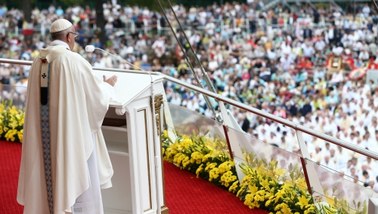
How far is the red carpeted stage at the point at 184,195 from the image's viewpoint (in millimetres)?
4875

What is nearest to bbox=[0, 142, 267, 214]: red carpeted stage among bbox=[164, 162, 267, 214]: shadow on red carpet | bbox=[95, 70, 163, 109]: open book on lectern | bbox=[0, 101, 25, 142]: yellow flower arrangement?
bbox=[164, 162, 267, 214]: shadow on red carpet

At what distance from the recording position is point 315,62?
23203 mm

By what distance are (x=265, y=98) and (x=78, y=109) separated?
16.3 m

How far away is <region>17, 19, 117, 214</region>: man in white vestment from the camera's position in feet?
12.4

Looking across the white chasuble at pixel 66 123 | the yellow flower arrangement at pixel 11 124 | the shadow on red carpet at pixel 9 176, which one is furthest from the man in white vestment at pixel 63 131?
the yellow flower arrangement at pixel 11 124

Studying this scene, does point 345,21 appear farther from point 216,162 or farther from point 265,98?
point 216,162

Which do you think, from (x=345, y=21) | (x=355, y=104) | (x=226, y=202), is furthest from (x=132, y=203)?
(x=345, y=21)

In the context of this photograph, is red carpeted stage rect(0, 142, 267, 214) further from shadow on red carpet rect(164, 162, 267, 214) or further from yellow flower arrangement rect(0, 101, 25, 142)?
yellow flower arrangement rect(0, 101, 25, 142)

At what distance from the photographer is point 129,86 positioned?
13.7 feet

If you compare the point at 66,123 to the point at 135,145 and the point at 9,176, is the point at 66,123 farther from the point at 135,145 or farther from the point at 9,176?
the point at 9,176

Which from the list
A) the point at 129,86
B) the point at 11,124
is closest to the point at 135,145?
the point at 129,86

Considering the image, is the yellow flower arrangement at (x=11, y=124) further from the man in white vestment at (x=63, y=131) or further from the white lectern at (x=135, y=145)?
the man in white vestment at (x=63, y=131)

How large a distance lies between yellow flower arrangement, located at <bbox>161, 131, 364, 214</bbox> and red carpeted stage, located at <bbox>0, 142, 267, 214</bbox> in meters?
0.06

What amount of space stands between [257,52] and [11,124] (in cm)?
1748
